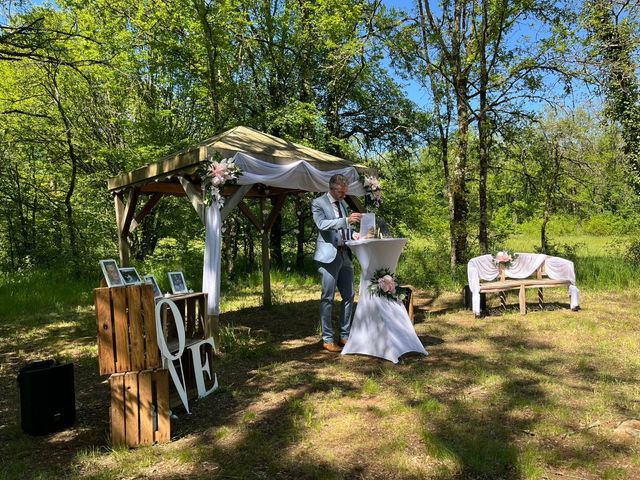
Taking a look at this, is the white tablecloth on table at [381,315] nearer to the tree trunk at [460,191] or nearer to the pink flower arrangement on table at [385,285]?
the pink flower arrangement on table at [385,285]

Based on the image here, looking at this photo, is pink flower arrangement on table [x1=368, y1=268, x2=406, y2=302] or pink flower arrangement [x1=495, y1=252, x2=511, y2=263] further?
pink flower arrangement [x1=495, y1=252, x2=511, y2=263]

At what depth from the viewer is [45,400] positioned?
3111 millimetres

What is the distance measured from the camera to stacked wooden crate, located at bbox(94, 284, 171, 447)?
285 centimetres

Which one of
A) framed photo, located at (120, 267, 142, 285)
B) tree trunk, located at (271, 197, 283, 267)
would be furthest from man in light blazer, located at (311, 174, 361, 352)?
tree trunk, located at (271, 197, 283, 267)

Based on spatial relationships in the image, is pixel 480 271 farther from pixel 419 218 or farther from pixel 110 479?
pixel 419 218

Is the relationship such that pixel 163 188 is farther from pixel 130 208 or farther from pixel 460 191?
pixel 460 191

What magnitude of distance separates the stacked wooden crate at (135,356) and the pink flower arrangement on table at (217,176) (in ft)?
6.86

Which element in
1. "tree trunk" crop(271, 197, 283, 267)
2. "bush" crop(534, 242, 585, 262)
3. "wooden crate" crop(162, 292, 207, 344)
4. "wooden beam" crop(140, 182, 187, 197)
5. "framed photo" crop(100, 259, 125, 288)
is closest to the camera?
"framed photo" crop(100, 259, 125, 288)

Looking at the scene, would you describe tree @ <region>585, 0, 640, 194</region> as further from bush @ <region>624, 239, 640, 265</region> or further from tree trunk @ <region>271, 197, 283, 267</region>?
tree trunk @ <region>271, 197, 283, 267</region>

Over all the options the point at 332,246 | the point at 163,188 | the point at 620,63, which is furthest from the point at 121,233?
the point at 620,63

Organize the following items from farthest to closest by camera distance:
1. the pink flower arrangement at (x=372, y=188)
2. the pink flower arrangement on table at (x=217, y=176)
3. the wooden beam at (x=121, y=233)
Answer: the wooden beam at (x=121, y=233)
the pink flower arrangement at (x=372, y=188)
the pink flower arrangement on table at (x=217, y=176)

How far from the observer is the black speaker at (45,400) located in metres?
3.08

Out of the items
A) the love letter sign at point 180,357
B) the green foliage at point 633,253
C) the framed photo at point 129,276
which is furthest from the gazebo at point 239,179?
the green foliage at point 633,253

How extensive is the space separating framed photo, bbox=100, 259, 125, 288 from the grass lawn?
102 cm
